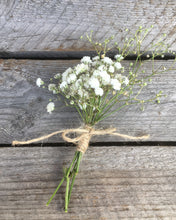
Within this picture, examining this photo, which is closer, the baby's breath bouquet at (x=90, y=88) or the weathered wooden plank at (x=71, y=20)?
the baby's breath bouquet at (x=90, y=88)

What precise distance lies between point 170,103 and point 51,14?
59cm

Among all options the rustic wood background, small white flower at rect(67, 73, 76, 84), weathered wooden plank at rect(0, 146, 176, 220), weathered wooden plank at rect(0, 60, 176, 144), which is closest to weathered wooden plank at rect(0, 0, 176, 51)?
the rustic wood background

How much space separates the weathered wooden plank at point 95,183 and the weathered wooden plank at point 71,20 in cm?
43

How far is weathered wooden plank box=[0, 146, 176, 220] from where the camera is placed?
0.92 metres

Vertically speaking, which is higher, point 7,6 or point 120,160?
point 7,6

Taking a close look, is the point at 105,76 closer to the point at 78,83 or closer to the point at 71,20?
the point at 78,83

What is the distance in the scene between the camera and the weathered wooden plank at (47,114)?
38.8 inches

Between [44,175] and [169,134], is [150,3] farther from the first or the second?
[44,175]

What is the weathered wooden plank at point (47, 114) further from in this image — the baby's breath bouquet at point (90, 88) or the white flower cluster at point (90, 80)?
the white flower cluster at point (90, 80)

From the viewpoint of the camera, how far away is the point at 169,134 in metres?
1.00

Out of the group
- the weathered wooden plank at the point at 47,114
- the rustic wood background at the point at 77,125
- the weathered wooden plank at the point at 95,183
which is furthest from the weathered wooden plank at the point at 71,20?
the weathered wooden plank at the point at 95,183

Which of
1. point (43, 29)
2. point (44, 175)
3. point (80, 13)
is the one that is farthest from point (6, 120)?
point (80, 13)

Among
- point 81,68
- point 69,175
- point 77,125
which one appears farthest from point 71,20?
point 69,175

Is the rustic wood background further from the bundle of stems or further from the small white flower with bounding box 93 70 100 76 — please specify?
the small white flower with bounding box 93 70 100 76
